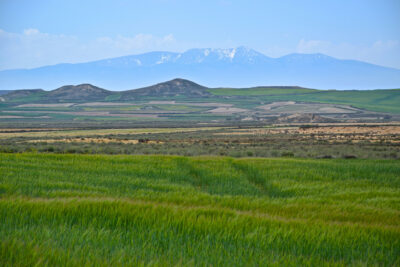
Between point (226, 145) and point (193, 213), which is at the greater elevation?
point (193, 213)

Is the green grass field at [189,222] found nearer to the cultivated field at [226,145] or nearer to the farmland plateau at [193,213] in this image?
the farmland plateau at [193,213]

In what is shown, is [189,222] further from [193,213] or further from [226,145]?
[226,145]

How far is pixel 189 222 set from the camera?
27.3 feet

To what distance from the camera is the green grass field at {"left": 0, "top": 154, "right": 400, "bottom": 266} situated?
6.16 metres

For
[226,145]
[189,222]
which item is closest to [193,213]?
[189,222]

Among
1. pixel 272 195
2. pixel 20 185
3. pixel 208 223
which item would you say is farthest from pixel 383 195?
pixel 20 185

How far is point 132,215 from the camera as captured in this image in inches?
346

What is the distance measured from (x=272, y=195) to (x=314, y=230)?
22.8 feet

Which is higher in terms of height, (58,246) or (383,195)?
(58,246)

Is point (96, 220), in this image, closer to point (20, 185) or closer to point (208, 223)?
point (208, 223)

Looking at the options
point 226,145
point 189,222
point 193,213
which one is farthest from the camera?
point 226,145

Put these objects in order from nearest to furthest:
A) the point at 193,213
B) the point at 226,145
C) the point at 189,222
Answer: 1. the point at 189,222
2. the point at 193,213
3. the point at 226,145

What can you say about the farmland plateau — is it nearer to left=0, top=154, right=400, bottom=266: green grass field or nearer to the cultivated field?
left=0, top=154, right=400, bottom=266: green grass field

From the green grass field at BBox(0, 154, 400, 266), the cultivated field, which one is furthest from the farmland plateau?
the cultivated field
